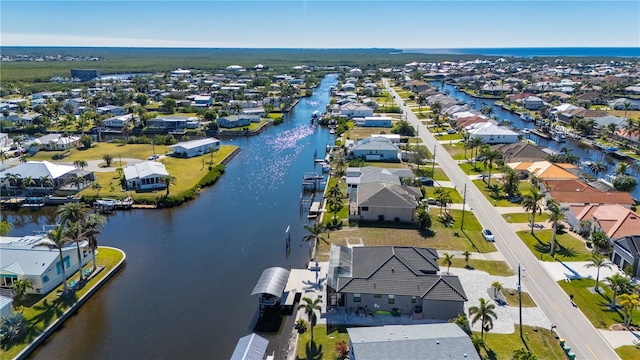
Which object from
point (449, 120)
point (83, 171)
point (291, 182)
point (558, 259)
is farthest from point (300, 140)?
point (558, 259)

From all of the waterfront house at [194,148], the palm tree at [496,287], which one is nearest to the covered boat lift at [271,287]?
the palm tree at [496,287]

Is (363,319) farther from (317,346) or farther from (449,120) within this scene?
(449,120)

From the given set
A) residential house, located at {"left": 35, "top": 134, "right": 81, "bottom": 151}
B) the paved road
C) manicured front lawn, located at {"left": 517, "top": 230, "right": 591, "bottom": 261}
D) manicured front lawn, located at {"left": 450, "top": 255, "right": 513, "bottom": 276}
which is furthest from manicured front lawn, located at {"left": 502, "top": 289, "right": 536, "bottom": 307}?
residential house, located at {"left": 35, "top": 134, "right": 81, "bottom": 151}

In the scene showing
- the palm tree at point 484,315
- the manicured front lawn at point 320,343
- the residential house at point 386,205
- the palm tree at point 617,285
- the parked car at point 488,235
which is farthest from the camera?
the residential house at point 386,205

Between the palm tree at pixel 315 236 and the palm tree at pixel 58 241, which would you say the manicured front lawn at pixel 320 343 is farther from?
the palm tree at pixel 58 241

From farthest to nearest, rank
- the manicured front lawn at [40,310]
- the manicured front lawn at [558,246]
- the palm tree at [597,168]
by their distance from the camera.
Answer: the palm tree at [597,168] < the manicured front lawn at [558,246] < the manicured front lawn at [40,310]

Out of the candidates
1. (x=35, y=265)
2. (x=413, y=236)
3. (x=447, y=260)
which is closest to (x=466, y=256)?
(x=447, y=260)

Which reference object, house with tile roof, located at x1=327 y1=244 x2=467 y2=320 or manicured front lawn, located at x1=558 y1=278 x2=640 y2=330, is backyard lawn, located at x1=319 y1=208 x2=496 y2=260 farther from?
manicured front lawn, located at x1=558 y1=278 x2=640 y2=330
